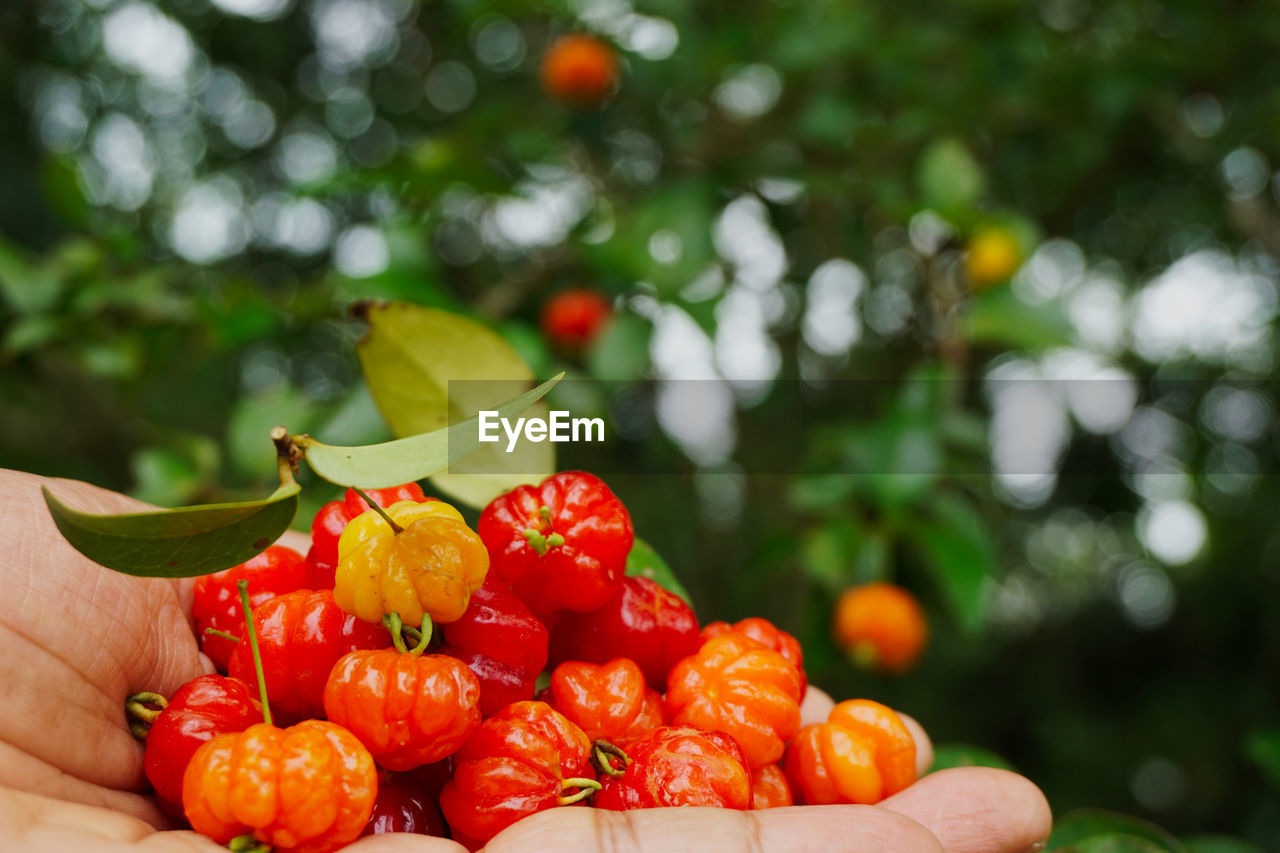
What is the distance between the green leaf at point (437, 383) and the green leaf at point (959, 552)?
3.28 feet

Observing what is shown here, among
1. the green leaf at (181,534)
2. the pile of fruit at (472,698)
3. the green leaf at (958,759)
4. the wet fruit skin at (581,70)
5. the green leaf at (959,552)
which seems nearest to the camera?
the green leaf at (181,534)

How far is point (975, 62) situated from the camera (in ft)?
7.38

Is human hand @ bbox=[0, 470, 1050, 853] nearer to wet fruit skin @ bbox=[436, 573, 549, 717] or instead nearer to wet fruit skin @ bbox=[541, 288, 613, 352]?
wet fruit skin @ bbox=[436, 573, 549, 717]

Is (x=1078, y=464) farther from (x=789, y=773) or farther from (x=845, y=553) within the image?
(x=789, y=773)

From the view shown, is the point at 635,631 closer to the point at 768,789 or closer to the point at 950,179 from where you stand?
the point at 768,789

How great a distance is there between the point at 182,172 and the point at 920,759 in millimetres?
3817

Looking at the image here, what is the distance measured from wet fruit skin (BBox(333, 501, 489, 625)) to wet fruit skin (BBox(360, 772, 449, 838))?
0.16 m

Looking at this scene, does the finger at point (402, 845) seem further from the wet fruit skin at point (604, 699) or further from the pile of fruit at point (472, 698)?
the wet fruit skin at point (604, 699)

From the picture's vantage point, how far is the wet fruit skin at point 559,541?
0.90m

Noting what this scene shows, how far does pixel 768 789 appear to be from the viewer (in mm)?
896

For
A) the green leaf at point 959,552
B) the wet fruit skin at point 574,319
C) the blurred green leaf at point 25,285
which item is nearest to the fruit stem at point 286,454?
the blurred green leaf at point 25,285

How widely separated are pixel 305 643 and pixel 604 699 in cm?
27

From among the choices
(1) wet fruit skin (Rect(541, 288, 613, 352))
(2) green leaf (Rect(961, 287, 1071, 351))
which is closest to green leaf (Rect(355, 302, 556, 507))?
(1) wet fruit skin (Rect(541, 288, 613, 352))

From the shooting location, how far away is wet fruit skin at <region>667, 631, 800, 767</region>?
876 millimetres
